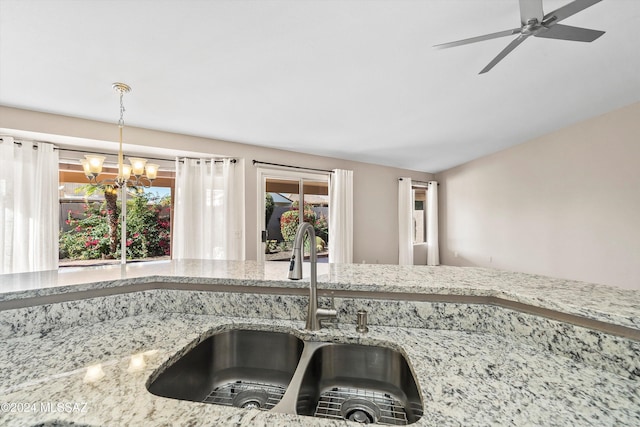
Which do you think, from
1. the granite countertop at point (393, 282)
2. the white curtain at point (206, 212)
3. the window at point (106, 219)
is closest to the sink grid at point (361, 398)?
the granite countertop at point (393, 282)

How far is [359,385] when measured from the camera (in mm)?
886

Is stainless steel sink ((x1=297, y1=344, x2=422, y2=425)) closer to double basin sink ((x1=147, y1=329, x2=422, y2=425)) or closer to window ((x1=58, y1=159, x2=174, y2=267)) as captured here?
double basin sink ((x1=147, y1=329, x2=422, y2=425))

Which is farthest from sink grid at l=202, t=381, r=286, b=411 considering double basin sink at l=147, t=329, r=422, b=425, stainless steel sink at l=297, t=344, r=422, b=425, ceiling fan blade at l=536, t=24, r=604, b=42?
ceiling fan blade at l=536, t=24, r=604, b=42

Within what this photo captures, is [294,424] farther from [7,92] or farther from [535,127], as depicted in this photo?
[535,127]

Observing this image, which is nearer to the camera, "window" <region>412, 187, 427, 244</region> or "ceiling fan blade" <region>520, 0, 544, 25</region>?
"ceiling fan blade" <region>520, 0, 544, 25</region>

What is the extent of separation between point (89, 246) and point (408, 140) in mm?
4691

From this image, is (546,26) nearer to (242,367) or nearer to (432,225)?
(242,367)

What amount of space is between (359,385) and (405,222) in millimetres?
5251

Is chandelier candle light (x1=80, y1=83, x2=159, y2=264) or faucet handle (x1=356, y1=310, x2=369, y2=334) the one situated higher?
chandelier candle light (x1=80, y1=83, x2=159, y2=264)

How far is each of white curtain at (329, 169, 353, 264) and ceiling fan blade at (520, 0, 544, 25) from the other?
3634 mm

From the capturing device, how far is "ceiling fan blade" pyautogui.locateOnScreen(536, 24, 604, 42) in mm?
1365

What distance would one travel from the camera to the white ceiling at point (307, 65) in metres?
1.56

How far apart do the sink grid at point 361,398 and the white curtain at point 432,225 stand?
5.88 meters

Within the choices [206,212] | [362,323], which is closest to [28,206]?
[206,212]
